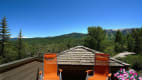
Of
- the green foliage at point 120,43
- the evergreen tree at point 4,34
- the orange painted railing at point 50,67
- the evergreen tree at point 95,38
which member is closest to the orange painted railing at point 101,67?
the orange painted railing at point 50,67

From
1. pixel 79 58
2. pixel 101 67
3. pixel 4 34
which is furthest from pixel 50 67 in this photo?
pixel 4 34

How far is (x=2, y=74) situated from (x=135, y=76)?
2265mm

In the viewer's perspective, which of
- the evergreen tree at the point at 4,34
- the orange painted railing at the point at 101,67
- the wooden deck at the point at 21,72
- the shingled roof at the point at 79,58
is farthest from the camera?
the evergreen tree at the point at 4,34

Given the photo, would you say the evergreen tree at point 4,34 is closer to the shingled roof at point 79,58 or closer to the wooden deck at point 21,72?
the shingled roof at point 79,58

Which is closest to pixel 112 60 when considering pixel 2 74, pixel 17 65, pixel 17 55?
pixel 17 65

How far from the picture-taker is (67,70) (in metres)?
4.35

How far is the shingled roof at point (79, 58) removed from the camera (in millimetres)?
3904

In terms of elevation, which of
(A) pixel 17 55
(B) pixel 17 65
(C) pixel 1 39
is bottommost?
(A) pixel 17 55

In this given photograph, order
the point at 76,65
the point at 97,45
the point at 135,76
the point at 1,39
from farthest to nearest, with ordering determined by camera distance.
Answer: the point at 97,45
the point at 1,39
the point at 76,65
the point at 135,76

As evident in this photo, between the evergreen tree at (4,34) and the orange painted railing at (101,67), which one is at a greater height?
the evergreen tree at (4,34)

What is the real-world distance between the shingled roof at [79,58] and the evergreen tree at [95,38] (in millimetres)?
22660

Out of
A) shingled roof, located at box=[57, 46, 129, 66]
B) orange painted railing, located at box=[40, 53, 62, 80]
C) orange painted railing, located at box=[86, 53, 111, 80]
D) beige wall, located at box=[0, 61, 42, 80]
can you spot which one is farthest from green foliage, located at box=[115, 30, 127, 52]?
beige wall, located at box=[0, 61, 42, 80]

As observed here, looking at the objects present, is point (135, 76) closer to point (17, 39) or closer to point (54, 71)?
point (54, 71)

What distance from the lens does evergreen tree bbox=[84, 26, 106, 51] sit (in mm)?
26812
